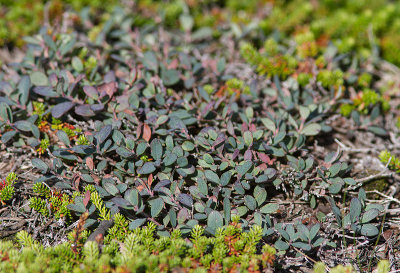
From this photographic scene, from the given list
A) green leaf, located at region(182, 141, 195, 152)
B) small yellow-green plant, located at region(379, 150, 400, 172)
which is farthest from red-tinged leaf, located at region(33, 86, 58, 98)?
small yellow-green plant, located at region(379, 150, 400, 172)

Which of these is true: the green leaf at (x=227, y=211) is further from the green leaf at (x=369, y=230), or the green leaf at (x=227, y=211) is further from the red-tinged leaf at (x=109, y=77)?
the red-tinged leaf at (x=109, y=77)

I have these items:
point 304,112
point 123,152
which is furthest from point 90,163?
point 304,112

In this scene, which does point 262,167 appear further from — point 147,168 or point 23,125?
point 23,125

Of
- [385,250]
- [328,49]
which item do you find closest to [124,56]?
[328,49]

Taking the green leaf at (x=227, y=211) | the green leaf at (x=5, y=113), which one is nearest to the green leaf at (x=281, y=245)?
the green leaf at (x=227, y=211)

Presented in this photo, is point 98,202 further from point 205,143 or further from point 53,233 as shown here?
point 205,143

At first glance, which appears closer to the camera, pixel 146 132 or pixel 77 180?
pixel 77 180
